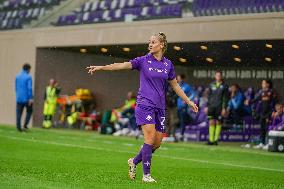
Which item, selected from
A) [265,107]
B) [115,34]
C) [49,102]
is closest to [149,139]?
[265,107]

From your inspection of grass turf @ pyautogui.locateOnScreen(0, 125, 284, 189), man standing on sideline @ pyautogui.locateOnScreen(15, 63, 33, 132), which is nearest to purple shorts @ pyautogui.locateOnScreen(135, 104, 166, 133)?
grass turf @ pyautogui.locateOnScreen(0, 125, 284, 189)

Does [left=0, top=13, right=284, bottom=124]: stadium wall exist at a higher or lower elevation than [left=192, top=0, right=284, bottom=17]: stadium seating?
lower

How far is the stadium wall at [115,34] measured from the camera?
69.6 ft

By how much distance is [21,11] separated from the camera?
1372 inches

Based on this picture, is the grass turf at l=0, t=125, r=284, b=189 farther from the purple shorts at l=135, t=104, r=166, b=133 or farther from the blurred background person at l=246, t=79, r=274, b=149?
the blurred background person at l=246, t=79, r=274, b=149

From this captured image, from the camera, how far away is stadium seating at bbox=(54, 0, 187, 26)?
1019 inches

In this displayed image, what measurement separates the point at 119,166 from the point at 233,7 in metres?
9.99

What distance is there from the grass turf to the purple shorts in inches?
31.0

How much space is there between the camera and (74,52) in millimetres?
31953

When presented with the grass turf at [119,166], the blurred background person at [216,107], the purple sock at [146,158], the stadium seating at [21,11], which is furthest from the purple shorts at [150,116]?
the stadium seating at [21,11]

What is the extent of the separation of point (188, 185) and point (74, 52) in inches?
833

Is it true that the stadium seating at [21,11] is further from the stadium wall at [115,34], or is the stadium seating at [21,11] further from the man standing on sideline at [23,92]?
the man standing on sideline at [23,92]

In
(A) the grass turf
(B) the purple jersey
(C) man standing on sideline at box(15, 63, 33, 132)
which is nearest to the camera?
(A) the grass turf

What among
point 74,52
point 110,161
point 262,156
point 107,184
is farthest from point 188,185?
point 74,52
